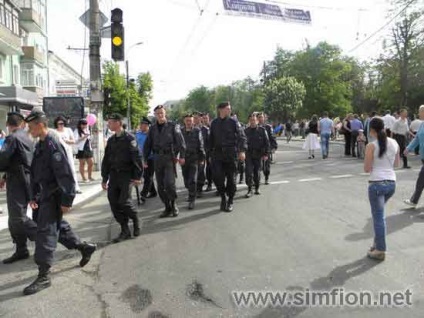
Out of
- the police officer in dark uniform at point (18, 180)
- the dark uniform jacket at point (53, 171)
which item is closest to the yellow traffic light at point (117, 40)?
the police officer in dark uniform at point (18, 180)

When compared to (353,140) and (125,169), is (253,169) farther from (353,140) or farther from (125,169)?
(353,140)

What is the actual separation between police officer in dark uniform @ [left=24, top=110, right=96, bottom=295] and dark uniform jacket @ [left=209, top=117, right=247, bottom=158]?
398 cm

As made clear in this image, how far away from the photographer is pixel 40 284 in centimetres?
482

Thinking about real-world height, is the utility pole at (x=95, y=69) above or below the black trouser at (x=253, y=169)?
above

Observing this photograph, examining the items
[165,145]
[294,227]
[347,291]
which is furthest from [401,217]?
[165,145]

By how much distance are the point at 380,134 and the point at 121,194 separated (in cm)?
348

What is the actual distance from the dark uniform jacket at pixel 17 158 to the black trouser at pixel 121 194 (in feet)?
3.87

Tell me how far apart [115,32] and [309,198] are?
706 centimetres

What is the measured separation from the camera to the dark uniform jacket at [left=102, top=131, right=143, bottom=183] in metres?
6.57

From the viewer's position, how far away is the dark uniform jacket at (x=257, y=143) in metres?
10.2

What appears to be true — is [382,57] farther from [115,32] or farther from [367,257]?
[367,257]

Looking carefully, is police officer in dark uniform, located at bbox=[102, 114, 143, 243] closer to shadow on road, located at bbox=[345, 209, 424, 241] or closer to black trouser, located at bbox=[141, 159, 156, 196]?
shadow on road, located at bbox=[345, 209, 424, 241]

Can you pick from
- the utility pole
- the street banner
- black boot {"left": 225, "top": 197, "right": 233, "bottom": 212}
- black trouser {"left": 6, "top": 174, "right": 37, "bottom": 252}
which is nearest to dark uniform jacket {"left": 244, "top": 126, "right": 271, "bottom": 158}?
black boot {"left": 225, "top": 197, "right": 233, "bottom": 212}

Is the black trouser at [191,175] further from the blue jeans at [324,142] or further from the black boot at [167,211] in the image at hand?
the blue jeans at [324,142]
